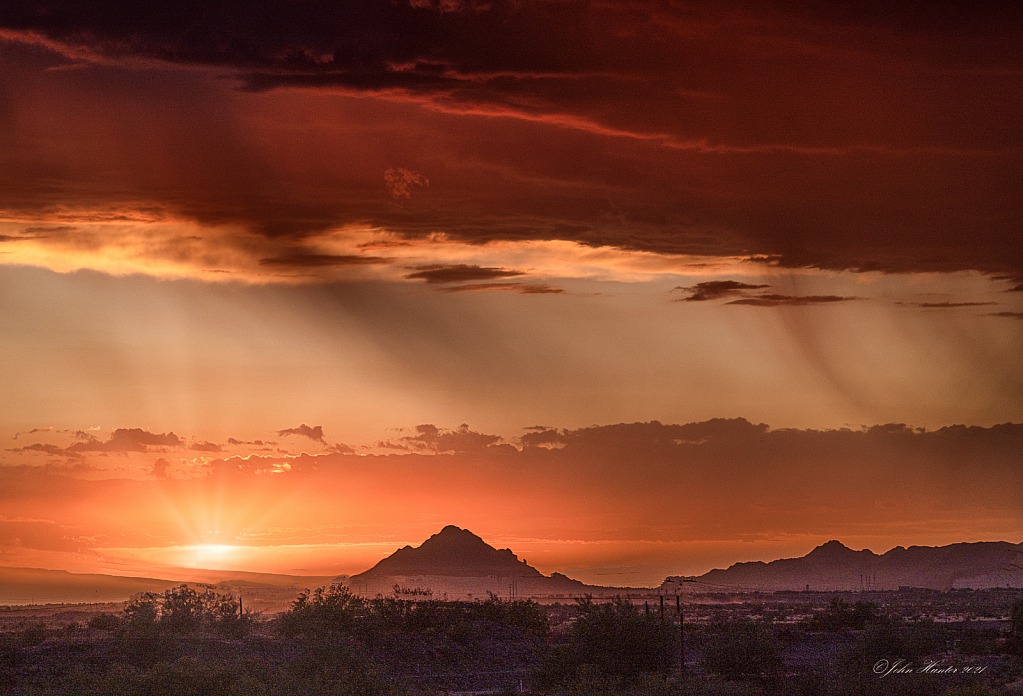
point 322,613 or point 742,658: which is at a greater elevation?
point 322,613

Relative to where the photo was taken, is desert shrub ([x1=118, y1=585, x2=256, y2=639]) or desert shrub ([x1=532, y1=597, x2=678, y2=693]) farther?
desert shrub ([x1=118, y1=585, x2=256, y2=639])

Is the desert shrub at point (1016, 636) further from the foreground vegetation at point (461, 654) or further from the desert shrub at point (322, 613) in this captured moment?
the desert shrub at point (322, 613)

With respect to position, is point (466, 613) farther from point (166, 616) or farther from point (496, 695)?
point (496, 695)

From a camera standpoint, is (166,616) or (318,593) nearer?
(166,616)

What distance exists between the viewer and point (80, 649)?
240 feet

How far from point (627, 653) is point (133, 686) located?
1208 inches

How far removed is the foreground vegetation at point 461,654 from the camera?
57.7m

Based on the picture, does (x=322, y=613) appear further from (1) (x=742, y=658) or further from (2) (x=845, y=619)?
(2) (x=845, y=619)

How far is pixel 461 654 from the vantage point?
8206 cm

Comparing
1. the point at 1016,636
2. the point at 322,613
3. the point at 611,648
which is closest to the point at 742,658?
the point at 611,648

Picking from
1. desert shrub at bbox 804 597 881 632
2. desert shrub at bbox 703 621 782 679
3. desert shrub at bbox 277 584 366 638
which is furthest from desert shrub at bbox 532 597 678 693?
desert shrub at bbox 804 597 881 632

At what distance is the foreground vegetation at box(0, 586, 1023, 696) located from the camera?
5769 cm

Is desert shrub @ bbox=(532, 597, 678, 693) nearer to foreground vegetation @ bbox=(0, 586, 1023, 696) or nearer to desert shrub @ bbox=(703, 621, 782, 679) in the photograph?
foreground vegetation @ bbox=(0, 586, 1023, 696)

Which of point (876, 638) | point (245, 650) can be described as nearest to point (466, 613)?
point (245, 650)
